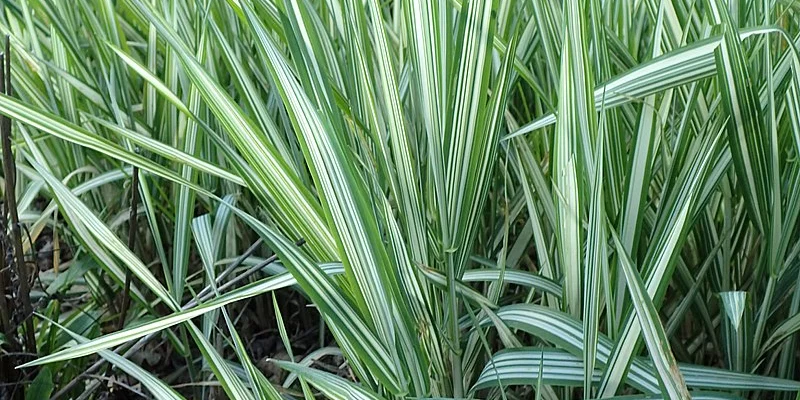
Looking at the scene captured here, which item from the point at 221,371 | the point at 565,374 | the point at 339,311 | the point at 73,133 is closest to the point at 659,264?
the point at 565,374

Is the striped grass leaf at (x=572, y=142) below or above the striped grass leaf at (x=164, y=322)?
above

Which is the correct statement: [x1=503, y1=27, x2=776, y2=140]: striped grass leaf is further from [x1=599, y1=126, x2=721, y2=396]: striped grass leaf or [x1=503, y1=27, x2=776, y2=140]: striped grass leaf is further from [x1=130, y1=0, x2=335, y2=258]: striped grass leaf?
[x1=130, y1=0, x2=335, y2=258]: striped grass leaf

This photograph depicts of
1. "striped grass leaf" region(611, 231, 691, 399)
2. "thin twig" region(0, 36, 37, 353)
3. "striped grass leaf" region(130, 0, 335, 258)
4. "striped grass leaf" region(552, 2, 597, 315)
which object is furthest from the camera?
"thin twig" region(0, 36, 37, 353)

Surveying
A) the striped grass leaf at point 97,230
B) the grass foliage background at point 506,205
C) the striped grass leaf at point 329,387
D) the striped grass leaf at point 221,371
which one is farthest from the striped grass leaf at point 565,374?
the striped grass leaf at point 97,230

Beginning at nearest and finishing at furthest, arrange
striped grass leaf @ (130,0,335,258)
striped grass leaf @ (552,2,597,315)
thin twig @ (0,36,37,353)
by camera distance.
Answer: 1. striped grass leaf @ (552,2,597,315)
2. striped grass leaf @ (130,0,335,258)
3. thin twig @ (0,36,37,353)

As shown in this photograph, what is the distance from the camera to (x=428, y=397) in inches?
29.2

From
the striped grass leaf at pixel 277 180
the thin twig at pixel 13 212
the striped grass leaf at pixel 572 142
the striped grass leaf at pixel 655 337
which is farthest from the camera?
the thin twig at pixel 13 212

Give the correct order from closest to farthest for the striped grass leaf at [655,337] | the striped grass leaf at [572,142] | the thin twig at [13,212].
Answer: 1. the striped grass leaf at [655,337]
2. the striped grass leaf at [572,142]
3. the thin twig at [13,212]

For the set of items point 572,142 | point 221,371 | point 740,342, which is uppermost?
point 572,142

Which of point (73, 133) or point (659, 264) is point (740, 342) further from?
point (73, 133)

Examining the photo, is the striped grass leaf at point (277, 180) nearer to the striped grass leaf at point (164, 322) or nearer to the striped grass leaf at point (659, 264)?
the striped grass leaf at point (164, 322)

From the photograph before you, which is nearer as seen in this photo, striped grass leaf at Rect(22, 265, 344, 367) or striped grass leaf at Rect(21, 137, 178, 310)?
striped grass leaf at Rect(22, 265, 344, 367)

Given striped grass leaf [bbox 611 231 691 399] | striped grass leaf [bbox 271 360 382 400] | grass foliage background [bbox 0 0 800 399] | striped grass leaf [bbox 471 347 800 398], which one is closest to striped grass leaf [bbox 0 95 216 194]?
grass foliage background [bbox 0 0 800 399]

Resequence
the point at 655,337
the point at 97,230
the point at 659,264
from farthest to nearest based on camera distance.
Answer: the point at 97,230
the point at 659,264
the point at 655,337
